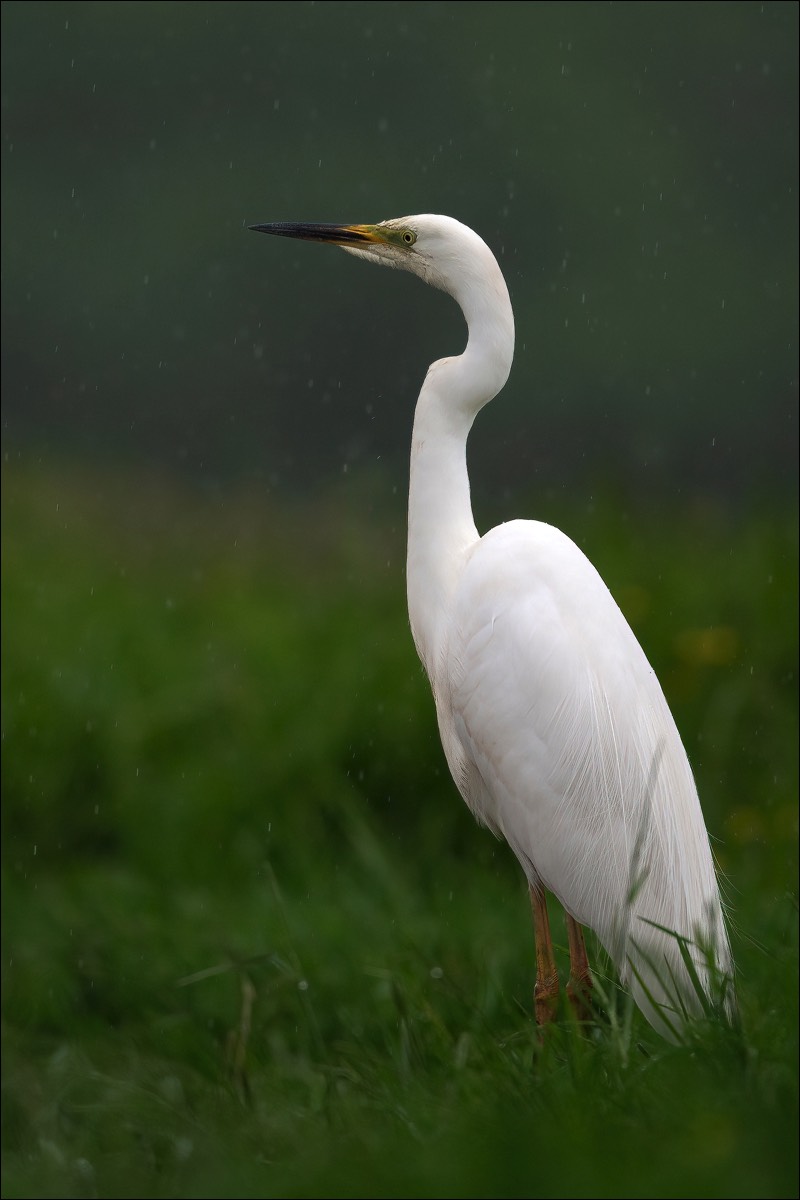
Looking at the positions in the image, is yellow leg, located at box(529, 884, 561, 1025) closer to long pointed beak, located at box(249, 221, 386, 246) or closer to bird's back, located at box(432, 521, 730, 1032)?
bird's back, located at box(432, 521, 730, 1032)

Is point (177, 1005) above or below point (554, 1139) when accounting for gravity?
below

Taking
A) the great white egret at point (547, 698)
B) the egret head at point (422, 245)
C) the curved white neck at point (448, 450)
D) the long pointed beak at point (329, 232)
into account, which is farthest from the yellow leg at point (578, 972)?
the long pointed beak at point (329, 232)

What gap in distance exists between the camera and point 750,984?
269 cm

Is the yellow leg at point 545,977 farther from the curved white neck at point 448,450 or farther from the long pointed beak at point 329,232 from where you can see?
the long pointed beak at point 329,232

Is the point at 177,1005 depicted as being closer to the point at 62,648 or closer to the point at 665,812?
the point at 665,812

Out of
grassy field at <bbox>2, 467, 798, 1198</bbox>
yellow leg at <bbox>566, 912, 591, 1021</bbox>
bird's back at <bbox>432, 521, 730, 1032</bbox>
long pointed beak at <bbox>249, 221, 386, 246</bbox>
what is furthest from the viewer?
long pointed beak at <bbox>249, 221, 386, 246</bbox>

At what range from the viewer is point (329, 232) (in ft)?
10.1

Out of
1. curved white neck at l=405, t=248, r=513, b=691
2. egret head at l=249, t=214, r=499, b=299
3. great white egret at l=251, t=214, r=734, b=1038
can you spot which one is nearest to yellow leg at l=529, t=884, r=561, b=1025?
great white egret at l=251, t=214, r=734, b=1038

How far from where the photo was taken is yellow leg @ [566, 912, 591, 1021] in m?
2.67

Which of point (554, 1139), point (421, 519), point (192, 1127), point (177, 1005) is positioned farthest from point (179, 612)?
point (554, 1139)

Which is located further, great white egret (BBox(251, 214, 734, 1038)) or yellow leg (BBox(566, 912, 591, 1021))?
great white egret (BBox(251, 214, 734, 1038))

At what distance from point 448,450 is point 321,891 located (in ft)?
6.58

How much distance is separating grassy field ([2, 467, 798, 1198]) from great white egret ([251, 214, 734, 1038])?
180mm

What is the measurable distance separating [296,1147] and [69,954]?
7.94ft
